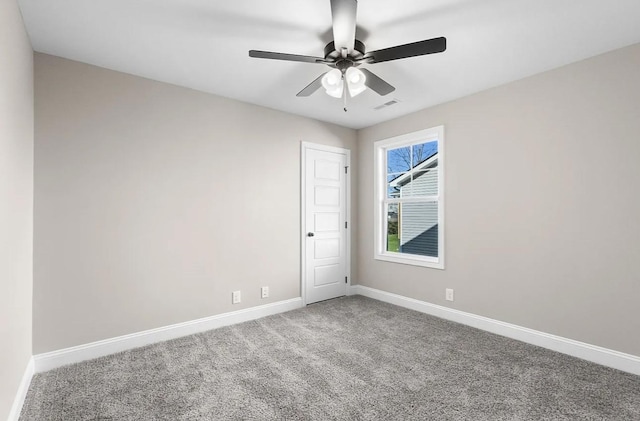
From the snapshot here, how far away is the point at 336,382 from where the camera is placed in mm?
2275

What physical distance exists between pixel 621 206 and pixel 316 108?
3.05m

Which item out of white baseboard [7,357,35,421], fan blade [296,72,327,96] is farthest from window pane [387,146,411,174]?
white baseboard [7,357,35,421]

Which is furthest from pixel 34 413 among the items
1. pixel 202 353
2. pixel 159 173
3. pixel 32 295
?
pixel 159 173

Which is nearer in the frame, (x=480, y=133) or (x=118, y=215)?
(x=118, y=215)

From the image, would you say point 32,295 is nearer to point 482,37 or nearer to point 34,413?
point 34,413

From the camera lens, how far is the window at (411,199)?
3.85m

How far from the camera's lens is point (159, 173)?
9.98 ft

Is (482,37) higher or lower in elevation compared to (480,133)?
higher

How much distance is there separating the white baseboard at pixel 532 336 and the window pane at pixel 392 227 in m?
0.66

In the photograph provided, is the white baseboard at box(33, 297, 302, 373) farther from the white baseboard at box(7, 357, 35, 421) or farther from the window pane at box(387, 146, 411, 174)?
the window pane at box(387, 146, 411, 174)

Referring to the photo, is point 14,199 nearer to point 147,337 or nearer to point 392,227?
point 147,337

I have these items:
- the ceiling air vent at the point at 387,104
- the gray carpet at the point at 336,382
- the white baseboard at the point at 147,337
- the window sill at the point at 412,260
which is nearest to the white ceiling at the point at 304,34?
the ceiling air vent at the point at 387,104

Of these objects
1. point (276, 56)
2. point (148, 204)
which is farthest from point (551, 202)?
point (148, 204)

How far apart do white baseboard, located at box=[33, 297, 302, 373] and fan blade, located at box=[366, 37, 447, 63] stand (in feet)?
9.49
